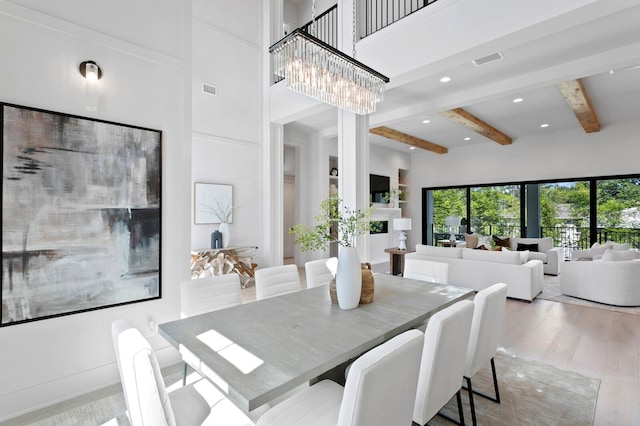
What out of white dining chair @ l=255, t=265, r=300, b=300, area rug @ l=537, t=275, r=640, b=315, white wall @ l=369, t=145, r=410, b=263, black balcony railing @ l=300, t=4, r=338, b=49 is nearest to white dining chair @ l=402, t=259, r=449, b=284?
white dining chair @ l=255, t=265, r=300, b=300

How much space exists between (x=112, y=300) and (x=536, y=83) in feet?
17.3

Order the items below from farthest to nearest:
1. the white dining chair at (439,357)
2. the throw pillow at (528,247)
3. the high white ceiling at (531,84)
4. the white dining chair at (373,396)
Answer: the throw pillow at (528,247)
the high white ceiling at (531,84)
the white dining chair at (439,357)
the white dining chair at (373,396)

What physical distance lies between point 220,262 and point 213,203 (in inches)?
A: 39.0

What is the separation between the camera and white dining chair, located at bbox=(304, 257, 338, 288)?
291cm

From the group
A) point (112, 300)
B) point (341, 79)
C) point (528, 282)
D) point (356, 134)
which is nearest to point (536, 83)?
point (356, 134)

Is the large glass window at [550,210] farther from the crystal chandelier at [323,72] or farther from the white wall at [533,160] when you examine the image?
the crystal chandelier at [323,72]

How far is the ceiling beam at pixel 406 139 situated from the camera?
22.5 ft

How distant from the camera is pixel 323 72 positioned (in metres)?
2.48

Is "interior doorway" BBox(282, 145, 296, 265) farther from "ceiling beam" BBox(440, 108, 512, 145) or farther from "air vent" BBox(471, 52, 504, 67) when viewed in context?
"air vent" BBox(471, 52, 504, 67)

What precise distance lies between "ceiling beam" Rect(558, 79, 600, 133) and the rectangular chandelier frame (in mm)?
3471

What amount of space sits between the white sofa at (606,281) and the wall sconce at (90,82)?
6233 millimetres

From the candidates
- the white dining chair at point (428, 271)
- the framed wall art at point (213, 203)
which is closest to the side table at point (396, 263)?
the white dining chair at point (428, 271)

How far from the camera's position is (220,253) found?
5000mm

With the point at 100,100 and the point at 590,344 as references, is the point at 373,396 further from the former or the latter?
the point at 590,344
